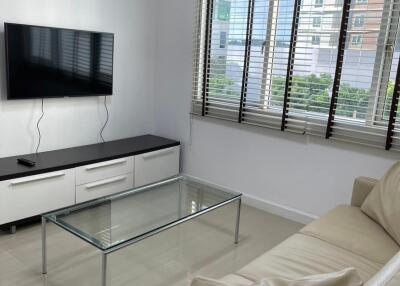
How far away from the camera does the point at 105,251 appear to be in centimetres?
203

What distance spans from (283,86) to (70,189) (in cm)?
198

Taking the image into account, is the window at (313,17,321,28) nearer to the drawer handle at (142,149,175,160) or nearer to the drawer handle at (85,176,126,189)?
the drawer handle at (142,149,175,160)

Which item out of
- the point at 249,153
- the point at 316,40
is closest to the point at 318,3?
the point at 316,40

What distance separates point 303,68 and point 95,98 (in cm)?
193

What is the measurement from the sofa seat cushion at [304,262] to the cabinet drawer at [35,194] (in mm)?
1856

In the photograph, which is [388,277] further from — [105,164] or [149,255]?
[105,164]

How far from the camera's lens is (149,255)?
110 inches

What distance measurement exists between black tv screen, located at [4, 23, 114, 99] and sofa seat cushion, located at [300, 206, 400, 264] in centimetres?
232

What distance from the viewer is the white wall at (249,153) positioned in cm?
319

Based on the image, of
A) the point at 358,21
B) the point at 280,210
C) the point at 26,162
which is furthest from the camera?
the point at 280,210

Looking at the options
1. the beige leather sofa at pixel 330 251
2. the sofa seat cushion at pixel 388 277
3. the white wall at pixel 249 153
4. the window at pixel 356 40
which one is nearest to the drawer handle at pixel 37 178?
the white wall at pixel 249 153

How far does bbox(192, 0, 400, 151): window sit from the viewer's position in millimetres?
2932

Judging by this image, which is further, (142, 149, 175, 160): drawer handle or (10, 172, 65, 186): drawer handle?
(142, 149, 175, 160): drawer handle

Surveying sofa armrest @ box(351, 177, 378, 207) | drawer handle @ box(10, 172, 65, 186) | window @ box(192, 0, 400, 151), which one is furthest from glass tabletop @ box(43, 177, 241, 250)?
window @ box(192, 0, 400, 151)
